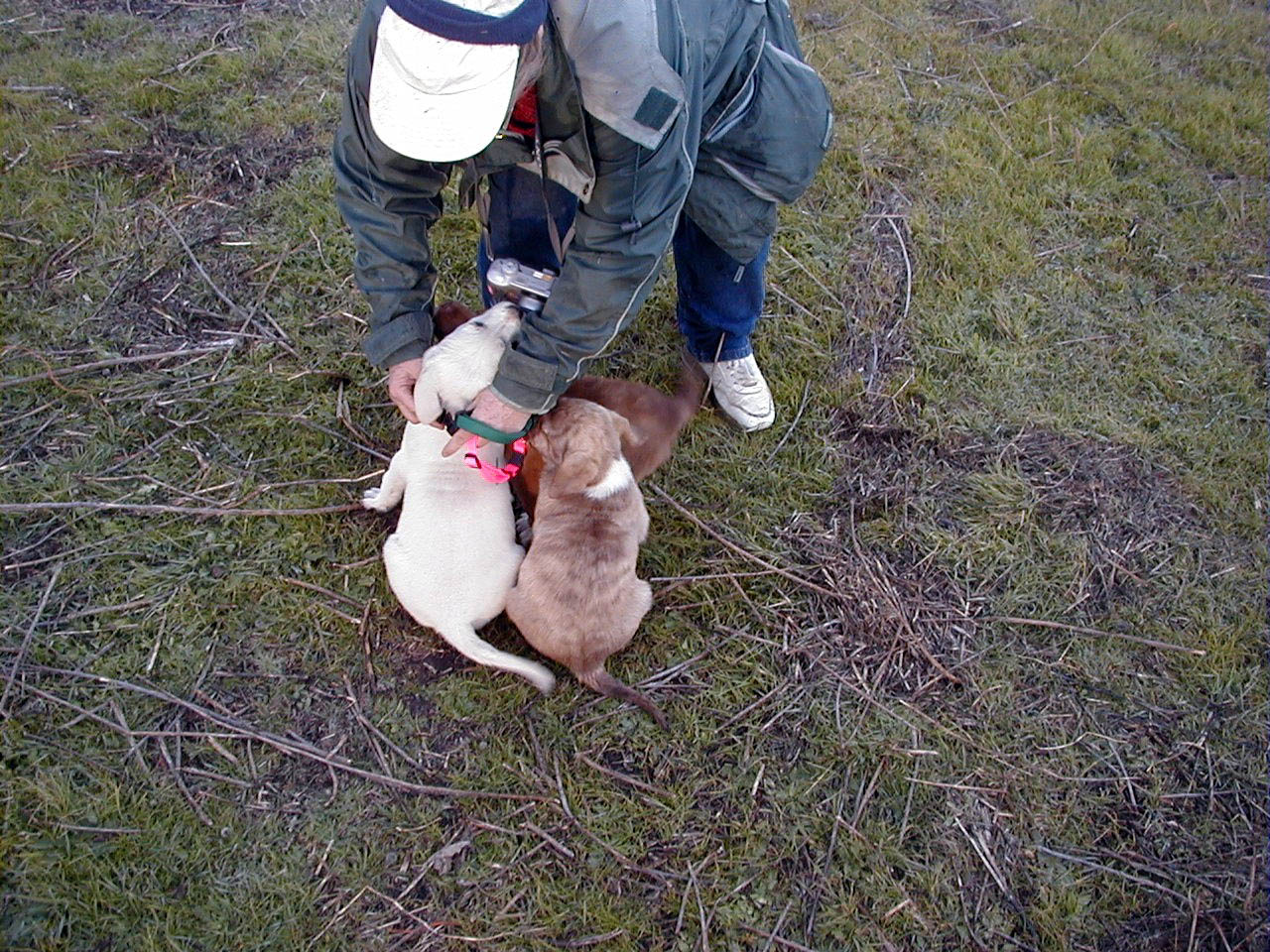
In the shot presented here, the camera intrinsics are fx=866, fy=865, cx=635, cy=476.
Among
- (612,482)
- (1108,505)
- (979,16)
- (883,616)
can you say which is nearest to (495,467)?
(612,482)

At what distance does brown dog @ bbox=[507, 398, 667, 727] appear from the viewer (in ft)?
9.87

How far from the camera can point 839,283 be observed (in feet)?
15.1

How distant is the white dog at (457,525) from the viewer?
2.97m

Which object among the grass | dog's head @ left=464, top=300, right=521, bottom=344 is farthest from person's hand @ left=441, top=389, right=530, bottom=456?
the grass

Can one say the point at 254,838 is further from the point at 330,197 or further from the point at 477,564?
the point at 330,197

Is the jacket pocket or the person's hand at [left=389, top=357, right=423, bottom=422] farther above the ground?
the jacket pocket

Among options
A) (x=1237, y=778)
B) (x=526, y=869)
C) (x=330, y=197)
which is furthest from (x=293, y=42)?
(x=1237, y=778)

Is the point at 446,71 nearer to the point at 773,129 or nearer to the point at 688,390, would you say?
the point at 773,129

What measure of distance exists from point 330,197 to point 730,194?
2595 millimetres

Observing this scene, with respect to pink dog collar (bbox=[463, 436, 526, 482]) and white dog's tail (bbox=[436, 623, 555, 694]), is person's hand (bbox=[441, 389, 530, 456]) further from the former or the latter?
white dog's tail (bbox=[436, 623, 555, 694])

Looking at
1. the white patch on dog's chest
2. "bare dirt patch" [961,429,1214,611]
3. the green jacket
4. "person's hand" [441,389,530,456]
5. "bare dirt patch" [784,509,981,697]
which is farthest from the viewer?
"bare dirt patch" [961,429,1214,611]

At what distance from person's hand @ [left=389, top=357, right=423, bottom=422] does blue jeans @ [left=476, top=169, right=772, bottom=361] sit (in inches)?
22.4

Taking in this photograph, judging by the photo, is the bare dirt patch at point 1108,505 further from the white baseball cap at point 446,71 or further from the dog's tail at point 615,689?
the white baseball cap at point 446,71

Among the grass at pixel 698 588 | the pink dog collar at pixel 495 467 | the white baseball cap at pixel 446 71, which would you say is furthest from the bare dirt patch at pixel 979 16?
the white baseball cap at pixel 446 71
